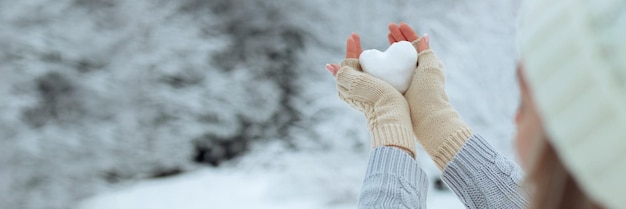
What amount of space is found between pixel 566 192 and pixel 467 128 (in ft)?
1.49

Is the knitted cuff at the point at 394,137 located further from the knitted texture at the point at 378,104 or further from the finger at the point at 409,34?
the finger at the point at 409,34

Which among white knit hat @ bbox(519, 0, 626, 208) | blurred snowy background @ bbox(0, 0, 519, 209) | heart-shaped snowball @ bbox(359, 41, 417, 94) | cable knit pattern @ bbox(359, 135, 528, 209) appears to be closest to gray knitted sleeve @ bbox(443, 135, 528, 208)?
cable knit pattern @ bbox(359, 135, 528, 209)

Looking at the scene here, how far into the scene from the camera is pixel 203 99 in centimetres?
330

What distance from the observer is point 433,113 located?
0.91 meters

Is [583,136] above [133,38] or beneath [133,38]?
beneath

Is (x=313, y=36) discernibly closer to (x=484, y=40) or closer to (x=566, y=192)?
(x=484, y=40)

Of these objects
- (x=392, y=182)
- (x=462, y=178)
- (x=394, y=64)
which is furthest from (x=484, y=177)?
(x=394, y=64)

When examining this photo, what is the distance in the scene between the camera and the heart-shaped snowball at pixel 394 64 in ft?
3.18

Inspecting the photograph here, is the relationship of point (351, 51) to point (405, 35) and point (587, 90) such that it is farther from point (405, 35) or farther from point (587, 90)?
point (587, 90)

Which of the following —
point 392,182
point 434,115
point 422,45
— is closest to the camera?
point 392,182

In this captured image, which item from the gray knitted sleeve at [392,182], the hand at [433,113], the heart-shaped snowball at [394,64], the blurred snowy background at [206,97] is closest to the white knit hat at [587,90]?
the gray knitted sleeve at [392,182]

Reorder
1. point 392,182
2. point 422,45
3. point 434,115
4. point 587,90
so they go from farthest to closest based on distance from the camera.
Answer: point 422,45
point 434,115
point 392,182
point 587,90

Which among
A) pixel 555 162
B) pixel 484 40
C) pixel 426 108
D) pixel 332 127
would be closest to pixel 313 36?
pixel 332 127

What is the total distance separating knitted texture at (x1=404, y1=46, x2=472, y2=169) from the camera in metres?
0.85
